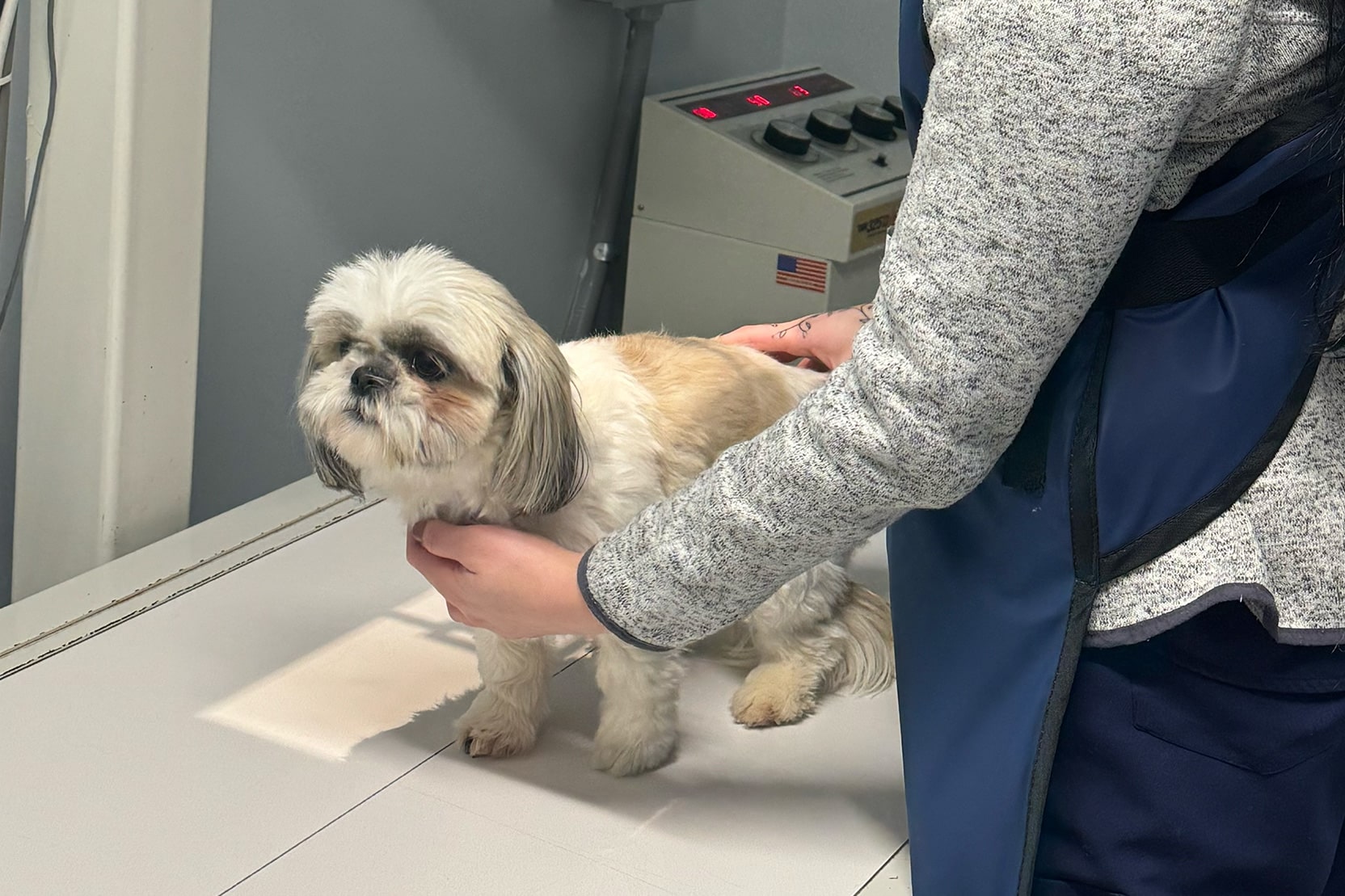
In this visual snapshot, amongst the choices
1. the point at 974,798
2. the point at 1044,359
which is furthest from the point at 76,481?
the point at 1044,359

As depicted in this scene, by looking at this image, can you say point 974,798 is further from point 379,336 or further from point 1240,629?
point 379,336

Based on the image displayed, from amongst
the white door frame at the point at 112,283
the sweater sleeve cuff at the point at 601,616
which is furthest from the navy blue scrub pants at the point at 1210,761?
the white door frame at the point at 112,283

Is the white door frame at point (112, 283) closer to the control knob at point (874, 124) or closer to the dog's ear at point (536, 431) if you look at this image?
the dog's ear at point (536, 431)

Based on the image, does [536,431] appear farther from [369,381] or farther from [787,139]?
[787,139]

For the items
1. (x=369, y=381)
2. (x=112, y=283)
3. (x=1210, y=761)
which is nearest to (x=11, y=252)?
(x=112, y=283)

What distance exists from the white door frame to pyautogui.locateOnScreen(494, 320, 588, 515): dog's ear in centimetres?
67

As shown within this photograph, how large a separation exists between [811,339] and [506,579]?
1.91 ft

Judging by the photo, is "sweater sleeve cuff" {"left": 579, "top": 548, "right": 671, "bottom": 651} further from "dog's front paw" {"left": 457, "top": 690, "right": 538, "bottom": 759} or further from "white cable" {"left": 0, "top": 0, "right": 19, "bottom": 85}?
"white cable" {"left": 0, "top": 0, "right": 19, "bottom": 85}

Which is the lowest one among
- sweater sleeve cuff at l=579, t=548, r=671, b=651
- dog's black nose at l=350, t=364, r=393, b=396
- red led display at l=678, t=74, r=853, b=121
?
sweater sleeve cuff at l=579, t=548, r=671, b=651

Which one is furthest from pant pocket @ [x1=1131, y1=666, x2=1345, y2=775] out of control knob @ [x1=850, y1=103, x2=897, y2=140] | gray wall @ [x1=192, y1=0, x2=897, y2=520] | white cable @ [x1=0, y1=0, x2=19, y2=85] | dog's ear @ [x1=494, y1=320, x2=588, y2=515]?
control knob @ [x1=850, y1=103, x2=897, y2=140]

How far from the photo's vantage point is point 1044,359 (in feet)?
2.33

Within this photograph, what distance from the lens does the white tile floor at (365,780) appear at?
1199mm

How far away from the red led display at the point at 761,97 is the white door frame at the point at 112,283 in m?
1.01

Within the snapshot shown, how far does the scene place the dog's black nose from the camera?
1172 millimetres
